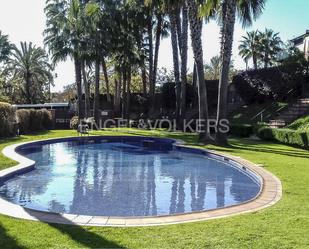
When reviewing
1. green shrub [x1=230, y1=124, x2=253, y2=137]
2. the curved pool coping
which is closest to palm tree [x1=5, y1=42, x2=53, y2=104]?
green shrub [x1=230, y1=124, x2=253, y2=137]

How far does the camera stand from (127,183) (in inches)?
432

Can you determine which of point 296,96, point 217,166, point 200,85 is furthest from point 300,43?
point 217,166

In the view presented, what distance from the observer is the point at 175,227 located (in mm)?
5574

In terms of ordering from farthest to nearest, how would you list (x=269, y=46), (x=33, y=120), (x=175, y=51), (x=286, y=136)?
(x=269, y=46) → (x=175, y=51) → (x=33, y=120) → (x=286, y=136)

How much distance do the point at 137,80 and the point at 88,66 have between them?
1960 centimetres

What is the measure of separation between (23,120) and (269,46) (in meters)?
33.8

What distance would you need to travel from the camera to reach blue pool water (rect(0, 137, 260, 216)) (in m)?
8.63

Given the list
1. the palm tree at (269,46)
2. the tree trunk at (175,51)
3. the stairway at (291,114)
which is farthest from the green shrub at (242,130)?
the palm tree at (269,46)

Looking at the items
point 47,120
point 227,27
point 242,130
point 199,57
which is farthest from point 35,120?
point 227,27

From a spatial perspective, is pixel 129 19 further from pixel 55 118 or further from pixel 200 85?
pixel 200 85

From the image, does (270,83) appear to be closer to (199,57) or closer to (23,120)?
(199,57)

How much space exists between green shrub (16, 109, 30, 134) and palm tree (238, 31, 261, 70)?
3173 cm

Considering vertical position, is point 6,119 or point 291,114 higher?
point 291,114

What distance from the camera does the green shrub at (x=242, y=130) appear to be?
22547 millimetres
